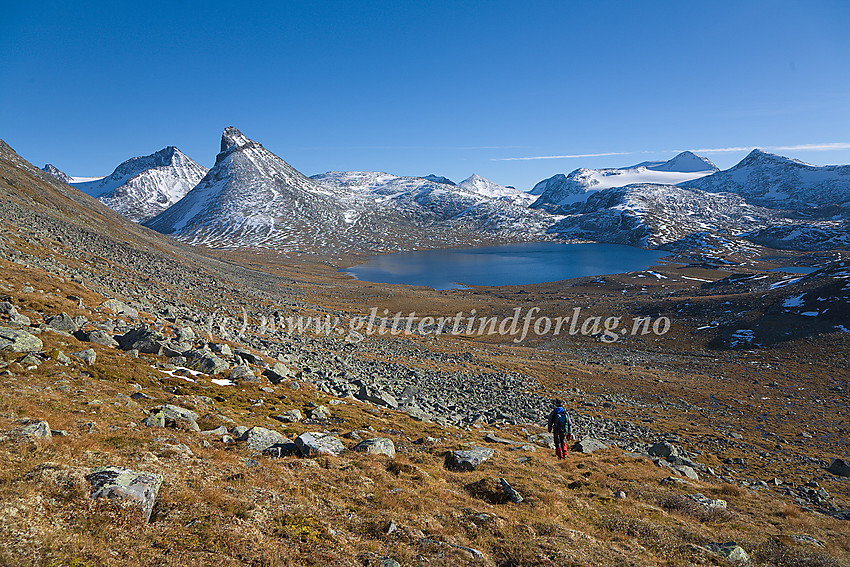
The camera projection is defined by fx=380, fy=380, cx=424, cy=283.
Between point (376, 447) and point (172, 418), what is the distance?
7.40m

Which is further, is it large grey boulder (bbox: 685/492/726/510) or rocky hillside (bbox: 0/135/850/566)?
large grey boulder (bbox: 685/492/726/510)

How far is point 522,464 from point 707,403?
101ft

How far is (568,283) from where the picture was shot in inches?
5123

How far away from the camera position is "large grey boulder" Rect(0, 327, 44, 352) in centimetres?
1518

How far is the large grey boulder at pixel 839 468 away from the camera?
76.4 ft

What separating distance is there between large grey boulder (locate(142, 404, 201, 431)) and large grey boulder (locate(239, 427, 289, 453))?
182 cm

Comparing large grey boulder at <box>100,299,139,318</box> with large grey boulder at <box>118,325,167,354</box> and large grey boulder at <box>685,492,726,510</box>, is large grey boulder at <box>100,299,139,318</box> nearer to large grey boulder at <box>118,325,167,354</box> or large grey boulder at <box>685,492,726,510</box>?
large grey boulder at <box>118,325,167,354</box>

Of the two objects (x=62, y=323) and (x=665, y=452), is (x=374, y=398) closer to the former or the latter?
(x=62, y=323)

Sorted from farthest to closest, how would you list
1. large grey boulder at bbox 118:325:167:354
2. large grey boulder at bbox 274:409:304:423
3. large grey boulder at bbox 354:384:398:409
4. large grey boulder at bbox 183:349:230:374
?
1. large grey boulder at bbox 354:384:398:409
2. large grey boulder at bbox 183:349:230:374
3. large grey boulder at bbox 118:325:167:354
4. large grey boulder at bbox 274:409:304:423

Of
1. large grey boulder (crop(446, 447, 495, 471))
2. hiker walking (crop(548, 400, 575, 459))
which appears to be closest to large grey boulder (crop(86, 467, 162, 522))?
large grey boulder (crop(446, 447, 495, 471))

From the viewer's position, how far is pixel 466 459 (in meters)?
15.5

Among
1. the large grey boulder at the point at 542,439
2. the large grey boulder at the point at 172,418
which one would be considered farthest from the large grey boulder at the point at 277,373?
the large grey boulder at the point at 542,439

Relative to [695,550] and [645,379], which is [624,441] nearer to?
[695,550]

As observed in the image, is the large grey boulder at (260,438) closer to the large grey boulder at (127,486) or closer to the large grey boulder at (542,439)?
the large grey boulder at (127,486)
